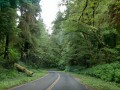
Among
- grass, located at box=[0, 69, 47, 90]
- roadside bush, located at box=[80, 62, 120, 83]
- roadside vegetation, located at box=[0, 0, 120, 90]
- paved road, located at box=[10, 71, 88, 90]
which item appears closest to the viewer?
grass, located at box=[0, 69, 47, 90]

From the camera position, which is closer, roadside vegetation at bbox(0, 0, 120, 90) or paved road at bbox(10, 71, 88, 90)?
paved road at bbox(10, 71, 88, 90)

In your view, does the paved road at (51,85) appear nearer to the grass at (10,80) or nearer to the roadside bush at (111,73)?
the grass at (10,80)

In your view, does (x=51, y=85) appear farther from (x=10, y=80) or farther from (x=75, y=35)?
(x=75, y=35)

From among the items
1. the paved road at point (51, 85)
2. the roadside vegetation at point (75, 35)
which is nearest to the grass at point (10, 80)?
the roadside vegetation at point (75, 35)

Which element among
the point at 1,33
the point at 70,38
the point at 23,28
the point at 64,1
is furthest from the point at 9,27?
the point at 70,38

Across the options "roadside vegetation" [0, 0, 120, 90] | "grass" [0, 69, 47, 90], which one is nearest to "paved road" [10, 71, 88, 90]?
"grass" [0, 69, 47, 90]

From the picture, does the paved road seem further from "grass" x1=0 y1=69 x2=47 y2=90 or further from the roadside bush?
the roadside bush

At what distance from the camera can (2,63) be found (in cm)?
3153

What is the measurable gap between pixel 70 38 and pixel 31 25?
1012cm

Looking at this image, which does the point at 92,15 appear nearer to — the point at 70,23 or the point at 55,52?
the point at 70,23

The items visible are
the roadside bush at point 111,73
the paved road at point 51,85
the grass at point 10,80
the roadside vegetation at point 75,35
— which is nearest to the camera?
the grass at point 10,80

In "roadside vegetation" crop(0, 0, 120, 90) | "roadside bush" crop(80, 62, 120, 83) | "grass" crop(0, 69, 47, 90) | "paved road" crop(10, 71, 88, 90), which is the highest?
"roadside vegetation" crop(0, 0, 120, 90)

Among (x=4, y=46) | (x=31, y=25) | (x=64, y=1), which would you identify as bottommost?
(x=4, y=46)

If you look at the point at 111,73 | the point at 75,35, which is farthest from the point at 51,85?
the point at 75,35
